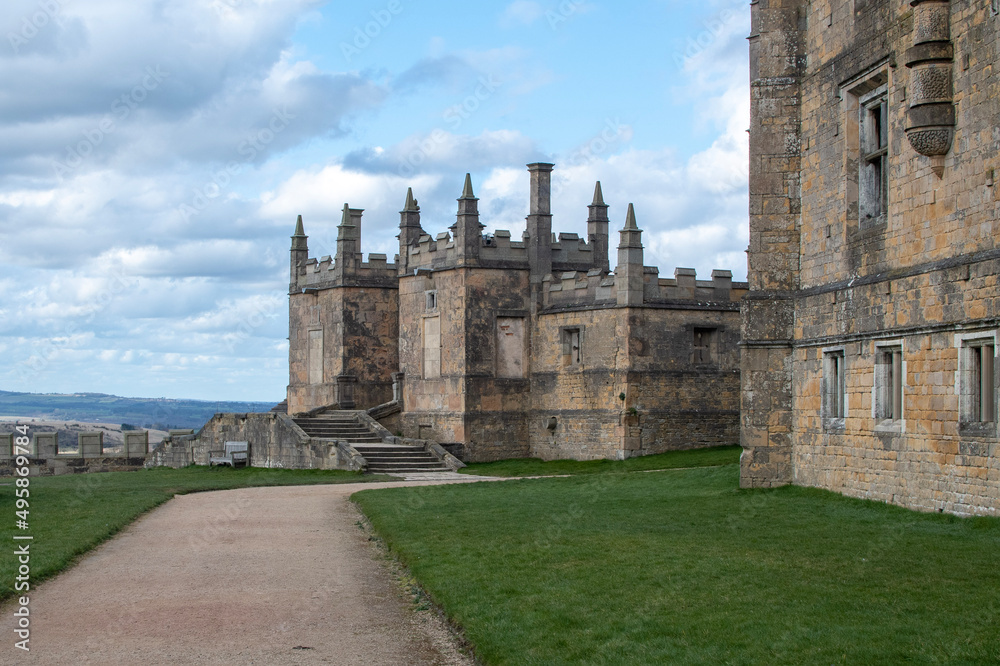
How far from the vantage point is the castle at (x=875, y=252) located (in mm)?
16859

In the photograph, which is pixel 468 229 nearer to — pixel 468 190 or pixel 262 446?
pixel 468 190

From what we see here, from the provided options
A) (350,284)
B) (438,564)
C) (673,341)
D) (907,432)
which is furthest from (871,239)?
(350,284)

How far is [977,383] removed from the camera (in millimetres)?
16844

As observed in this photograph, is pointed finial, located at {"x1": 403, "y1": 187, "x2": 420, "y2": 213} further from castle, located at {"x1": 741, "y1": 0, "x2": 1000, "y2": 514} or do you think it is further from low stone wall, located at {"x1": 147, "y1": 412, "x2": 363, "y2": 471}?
castle, located at {"x1": 741, "y1": 0, "x2": 1000, "y2": 514}

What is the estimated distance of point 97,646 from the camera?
10.3 meters

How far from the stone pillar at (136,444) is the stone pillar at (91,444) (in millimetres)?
1001

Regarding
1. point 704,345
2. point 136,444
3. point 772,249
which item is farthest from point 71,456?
point 772,249

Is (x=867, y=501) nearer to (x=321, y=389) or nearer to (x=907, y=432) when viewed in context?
(x=907, y=432)

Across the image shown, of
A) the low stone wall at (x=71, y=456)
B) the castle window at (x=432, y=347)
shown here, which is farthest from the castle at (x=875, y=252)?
the low stone wall at (x=71, y=456)

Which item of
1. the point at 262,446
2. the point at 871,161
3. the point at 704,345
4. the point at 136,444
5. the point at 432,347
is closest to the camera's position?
the point at 871,161

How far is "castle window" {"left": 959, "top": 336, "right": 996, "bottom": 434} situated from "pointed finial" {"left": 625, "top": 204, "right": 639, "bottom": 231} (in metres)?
21.3

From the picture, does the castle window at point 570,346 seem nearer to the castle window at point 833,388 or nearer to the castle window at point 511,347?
the castle window at point 511,347

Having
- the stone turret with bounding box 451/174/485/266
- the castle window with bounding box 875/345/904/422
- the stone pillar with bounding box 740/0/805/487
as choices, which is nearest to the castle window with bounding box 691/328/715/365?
the stone turret with bounding box 451/174/485/266

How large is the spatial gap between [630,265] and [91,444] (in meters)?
21.2
